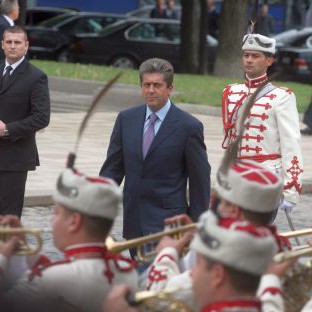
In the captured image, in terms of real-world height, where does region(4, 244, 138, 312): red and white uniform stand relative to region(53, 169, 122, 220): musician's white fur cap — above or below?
below

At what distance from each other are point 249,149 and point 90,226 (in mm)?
4169

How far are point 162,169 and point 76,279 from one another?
3.23 meters

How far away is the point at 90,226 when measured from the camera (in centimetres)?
489

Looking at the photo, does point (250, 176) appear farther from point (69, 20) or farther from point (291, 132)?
point (69, 20)

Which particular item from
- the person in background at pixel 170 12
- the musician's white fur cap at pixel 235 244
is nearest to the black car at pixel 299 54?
the person in background at pixel 170 12

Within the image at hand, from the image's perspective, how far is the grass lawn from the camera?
928 inches

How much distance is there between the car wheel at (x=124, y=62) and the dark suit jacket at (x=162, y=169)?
2638 cm

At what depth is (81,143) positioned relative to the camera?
709 inches

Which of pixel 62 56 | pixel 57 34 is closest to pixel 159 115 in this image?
pixel 57 34

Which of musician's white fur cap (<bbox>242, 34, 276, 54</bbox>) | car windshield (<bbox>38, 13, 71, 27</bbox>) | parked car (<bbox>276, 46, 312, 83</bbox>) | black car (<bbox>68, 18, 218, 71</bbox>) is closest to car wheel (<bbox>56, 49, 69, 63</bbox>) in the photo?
black car (<bbox>68, 18, 218, 71</bbox>)

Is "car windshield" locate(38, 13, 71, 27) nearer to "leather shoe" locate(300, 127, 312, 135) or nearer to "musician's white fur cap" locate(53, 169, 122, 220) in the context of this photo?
"leather shoe" locate(300, 127, 312, 135)

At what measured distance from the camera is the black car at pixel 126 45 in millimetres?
34312

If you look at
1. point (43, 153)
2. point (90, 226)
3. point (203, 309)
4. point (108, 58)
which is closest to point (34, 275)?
point (90, 226)

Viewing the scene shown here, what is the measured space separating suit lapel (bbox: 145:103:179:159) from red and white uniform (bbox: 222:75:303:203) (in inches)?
36.3
